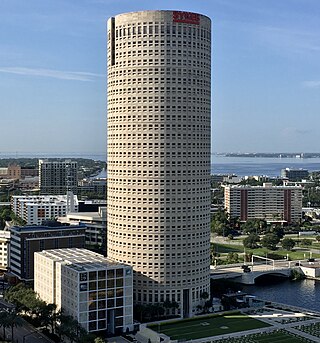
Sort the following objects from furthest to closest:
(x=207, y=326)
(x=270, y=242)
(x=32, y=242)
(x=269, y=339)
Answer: (x=270, y=242) < (x=32, y=242) < (x=207, y=326) < (x=269, y=339)

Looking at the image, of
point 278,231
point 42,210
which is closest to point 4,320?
point 42,210

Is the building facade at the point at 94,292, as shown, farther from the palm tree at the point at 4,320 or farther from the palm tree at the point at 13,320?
the palm tree at the point at 4,320

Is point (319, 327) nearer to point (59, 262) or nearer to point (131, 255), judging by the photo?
point (131, 255)

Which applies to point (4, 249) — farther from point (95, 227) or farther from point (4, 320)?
point (4, 320)

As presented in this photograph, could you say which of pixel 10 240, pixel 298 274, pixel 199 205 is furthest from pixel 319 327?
pixel 10 240

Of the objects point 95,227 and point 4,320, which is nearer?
point 4,320

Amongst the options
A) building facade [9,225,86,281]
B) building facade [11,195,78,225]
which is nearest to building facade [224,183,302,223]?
building facade [11,195,78,225]
